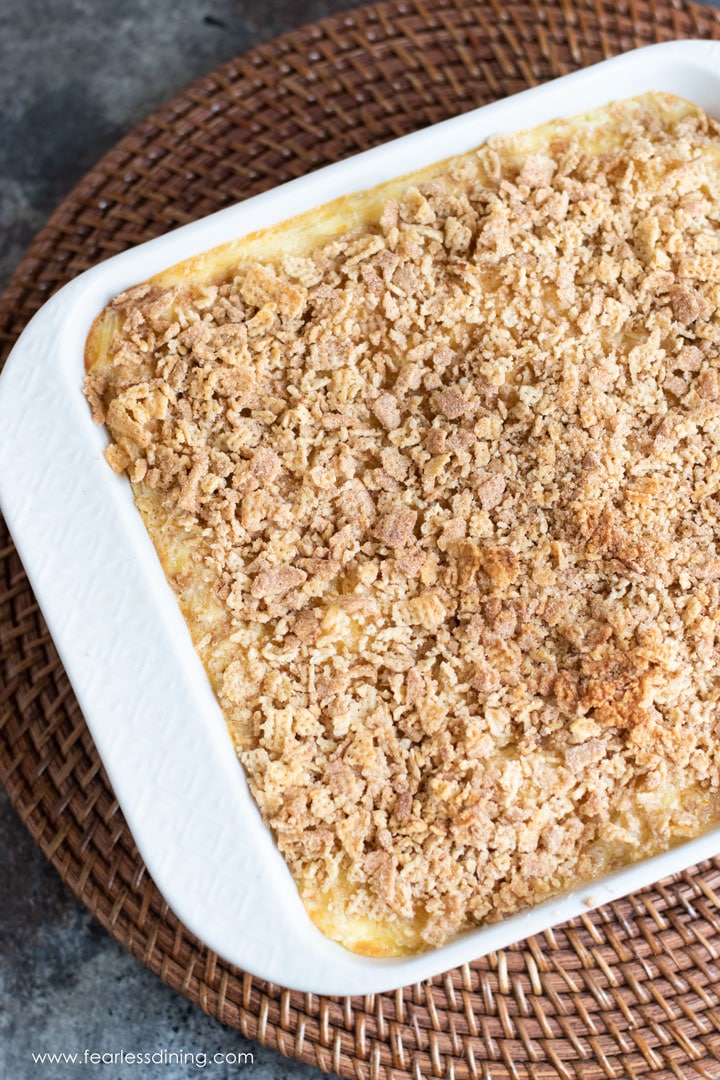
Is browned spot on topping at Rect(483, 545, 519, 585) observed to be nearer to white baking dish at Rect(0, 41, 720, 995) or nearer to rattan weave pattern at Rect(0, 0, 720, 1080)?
white baking dish at Rect(0, 41, 720, 995)

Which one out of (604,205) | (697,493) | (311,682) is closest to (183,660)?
(311,682)

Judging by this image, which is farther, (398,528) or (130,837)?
(130,837)

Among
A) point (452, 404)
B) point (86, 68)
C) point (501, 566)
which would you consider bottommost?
point (501, 566)

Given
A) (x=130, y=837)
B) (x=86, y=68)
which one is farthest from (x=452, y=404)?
(x=86, y=68)

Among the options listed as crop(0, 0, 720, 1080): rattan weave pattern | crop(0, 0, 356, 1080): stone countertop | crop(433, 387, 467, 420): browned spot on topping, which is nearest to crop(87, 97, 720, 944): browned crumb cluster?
crop(433, 387, 467, 420): browned spot on topping

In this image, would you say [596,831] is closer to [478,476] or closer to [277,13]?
[478,476]

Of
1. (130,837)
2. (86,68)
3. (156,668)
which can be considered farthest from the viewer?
(86,68)

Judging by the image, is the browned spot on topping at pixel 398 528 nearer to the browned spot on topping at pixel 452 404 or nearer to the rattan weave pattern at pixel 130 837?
the browned spot on topping at pixel 452 404

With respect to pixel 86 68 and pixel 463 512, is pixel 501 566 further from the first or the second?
pixel 86 68

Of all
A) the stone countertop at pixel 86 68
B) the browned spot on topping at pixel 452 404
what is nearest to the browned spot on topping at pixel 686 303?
the browned spot on topping at pixel 452 404
